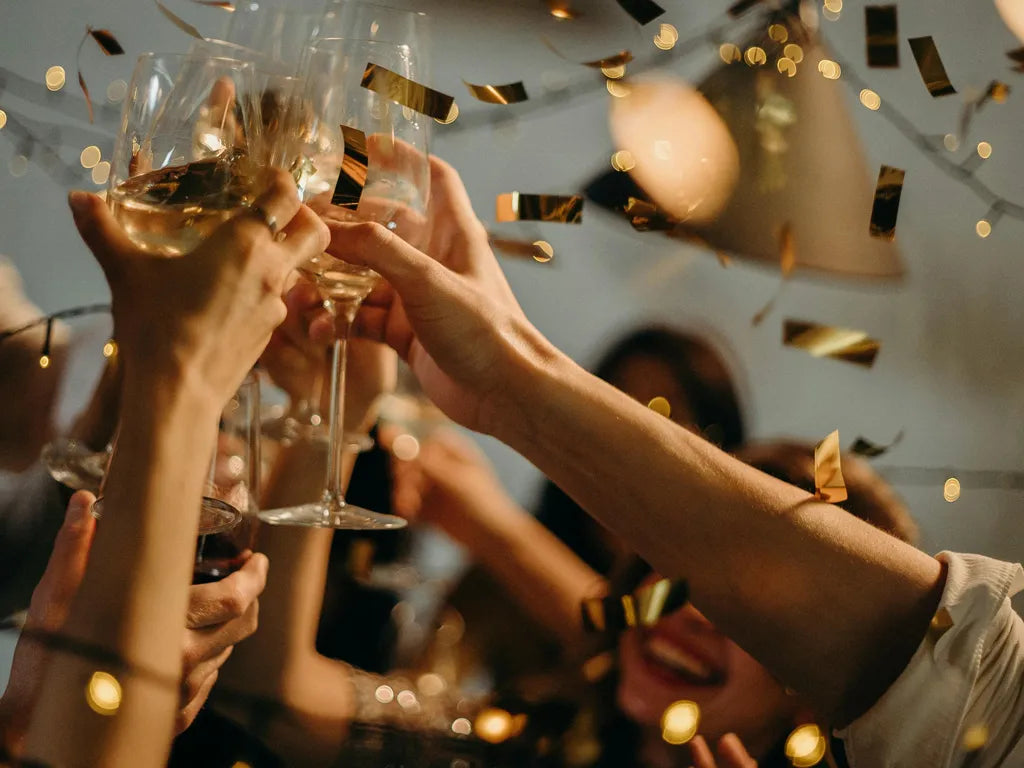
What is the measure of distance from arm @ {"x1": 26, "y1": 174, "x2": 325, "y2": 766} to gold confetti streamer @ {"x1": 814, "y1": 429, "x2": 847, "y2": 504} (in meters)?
0.48

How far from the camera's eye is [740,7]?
38.0 inches

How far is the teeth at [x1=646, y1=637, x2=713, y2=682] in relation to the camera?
0.89 m

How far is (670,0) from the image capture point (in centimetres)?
94

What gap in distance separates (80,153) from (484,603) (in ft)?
1.60

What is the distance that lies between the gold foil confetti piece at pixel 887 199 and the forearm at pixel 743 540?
1.32 feet

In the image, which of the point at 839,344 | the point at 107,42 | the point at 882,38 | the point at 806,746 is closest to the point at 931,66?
the point at 882,38

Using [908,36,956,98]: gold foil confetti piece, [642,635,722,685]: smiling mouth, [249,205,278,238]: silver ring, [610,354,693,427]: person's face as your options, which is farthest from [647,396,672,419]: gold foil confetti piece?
[249,205,278,238]: silver ring

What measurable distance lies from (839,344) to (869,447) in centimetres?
12

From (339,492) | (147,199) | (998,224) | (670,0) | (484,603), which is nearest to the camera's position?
(147,199)

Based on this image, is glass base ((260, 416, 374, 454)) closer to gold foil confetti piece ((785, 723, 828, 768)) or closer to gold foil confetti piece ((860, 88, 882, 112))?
gold foil confetti piece ((785, 723, 828, 768))

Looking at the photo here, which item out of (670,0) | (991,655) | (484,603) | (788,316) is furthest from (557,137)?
(991,655)

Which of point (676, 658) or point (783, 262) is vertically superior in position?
point (783, 262)

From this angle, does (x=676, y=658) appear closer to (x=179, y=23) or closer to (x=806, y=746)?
(x=806, y=746)

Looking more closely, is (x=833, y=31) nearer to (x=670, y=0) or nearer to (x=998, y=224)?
(x=670, y=0)
